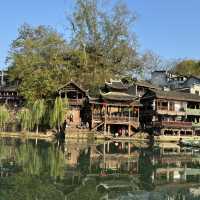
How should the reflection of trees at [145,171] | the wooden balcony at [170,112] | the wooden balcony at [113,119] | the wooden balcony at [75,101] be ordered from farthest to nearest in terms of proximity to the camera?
1. the wooden balcony at [170,112]
2. the wooden balcony at [75,101]
3. the wooden balcony at [113,119]
4. the reflection of trees at [145,171]

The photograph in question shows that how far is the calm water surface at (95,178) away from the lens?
16.4 m

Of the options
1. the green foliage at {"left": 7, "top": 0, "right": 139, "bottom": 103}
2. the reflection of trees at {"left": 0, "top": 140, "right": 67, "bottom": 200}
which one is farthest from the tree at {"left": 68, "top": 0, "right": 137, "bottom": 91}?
the reflection of trees at {"left": 0, "top": 140, "right": 67, "bottom": 200}

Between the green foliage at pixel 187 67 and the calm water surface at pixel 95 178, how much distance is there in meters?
59.3

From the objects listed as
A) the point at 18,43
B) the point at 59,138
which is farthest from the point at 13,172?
the point at 18,43

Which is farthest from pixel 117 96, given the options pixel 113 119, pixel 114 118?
pixel 113 119

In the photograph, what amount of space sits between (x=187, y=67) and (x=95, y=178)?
73.1 meters

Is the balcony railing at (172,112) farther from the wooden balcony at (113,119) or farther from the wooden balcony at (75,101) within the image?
the wooden balcony at (75,101)

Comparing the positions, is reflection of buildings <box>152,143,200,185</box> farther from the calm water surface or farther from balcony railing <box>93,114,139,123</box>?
balcony railing <box>93,114,139,123</box>

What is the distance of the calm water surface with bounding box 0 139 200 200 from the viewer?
1640 centimetres

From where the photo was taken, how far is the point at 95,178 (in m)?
20.7

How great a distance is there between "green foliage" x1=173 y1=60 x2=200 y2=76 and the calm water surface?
5925 cm

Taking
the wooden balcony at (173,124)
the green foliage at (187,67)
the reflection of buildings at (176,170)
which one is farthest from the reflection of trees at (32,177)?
the green foliage at (187,67)

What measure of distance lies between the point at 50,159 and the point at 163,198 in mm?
12232

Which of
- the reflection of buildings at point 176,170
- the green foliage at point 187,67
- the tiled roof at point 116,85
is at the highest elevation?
the green foliage at point 187,67
